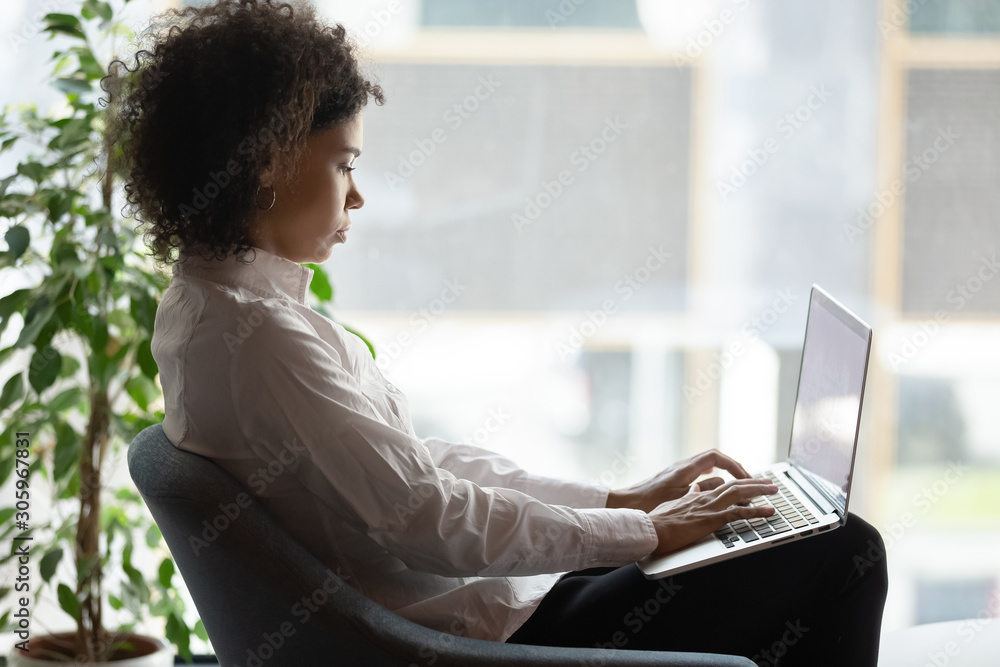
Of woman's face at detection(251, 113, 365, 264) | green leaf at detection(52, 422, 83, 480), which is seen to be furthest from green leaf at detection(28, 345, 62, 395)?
woman's face at detection(251, 113, 365, 264)

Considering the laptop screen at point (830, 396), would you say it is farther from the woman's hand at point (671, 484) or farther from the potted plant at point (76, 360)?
the potted plant at point (76, 360)

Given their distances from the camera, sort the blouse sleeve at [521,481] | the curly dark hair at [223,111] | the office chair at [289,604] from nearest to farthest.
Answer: the office chair at [289,604], the curly dark hair at [223,111], the blouse sleeve at [521,481]

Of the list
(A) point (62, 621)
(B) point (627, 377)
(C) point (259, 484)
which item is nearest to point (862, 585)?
(C) point (259, 484)

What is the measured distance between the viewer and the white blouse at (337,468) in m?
0.89

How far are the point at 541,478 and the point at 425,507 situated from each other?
40cm

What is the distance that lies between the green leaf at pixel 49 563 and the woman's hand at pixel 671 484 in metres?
1.01

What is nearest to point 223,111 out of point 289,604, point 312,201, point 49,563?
point 312,201

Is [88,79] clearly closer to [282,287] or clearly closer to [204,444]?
[282,287]

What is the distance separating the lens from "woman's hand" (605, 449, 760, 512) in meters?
1.27

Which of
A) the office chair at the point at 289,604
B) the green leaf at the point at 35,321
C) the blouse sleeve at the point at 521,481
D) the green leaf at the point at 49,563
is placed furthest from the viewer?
the green leaf at the point at 49,563

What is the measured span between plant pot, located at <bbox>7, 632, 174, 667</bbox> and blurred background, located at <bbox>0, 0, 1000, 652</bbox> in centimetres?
78

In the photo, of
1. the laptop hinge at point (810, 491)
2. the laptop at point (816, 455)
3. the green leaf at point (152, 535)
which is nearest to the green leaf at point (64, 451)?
the green leaf at point (152, 535)

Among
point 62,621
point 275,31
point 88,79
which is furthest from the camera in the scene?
point 62,621

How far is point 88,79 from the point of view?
163 cm
